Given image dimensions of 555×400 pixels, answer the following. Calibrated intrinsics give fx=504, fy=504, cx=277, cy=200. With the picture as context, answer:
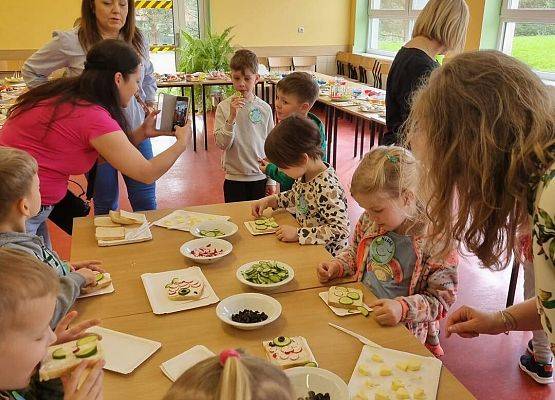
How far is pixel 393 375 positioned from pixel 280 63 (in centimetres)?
849

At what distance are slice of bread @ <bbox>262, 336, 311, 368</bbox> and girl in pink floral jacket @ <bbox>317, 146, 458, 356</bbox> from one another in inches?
11.7

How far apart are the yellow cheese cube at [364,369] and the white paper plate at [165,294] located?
0.50m

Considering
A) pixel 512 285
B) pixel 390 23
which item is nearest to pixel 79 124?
pixel 512 285

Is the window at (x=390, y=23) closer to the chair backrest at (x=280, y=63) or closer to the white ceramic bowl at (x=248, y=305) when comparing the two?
the chair backrest at (x=280, y=63)

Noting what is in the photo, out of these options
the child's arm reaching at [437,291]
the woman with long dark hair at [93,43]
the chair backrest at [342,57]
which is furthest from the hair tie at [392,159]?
the chair backrest at [342,57]

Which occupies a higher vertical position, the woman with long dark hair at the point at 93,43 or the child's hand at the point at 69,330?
the woman with long dark hair at the point at 93,43

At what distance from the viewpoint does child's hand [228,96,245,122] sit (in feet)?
9.61

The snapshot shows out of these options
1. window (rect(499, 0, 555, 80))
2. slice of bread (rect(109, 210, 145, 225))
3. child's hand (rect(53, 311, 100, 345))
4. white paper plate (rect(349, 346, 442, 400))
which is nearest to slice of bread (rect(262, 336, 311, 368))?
white paper plate (rect(349, 346, 442, 400))

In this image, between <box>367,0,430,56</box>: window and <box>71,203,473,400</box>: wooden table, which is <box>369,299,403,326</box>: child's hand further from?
<box>367,0,430,56</box>: window

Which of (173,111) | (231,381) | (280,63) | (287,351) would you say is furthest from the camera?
(280,63)

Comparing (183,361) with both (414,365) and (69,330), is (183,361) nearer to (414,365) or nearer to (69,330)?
(69,330)

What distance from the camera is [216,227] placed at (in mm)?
2064

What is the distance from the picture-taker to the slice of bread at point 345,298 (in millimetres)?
1493

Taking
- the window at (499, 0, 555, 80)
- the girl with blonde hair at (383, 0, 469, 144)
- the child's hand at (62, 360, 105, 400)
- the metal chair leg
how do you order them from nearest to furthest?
the child's hand at (62, 360, 105, 400) < the girl with blonde hair at (383, 0, 469, 144) < the metal chair leg < the window at (499, 0, 555, 80)
